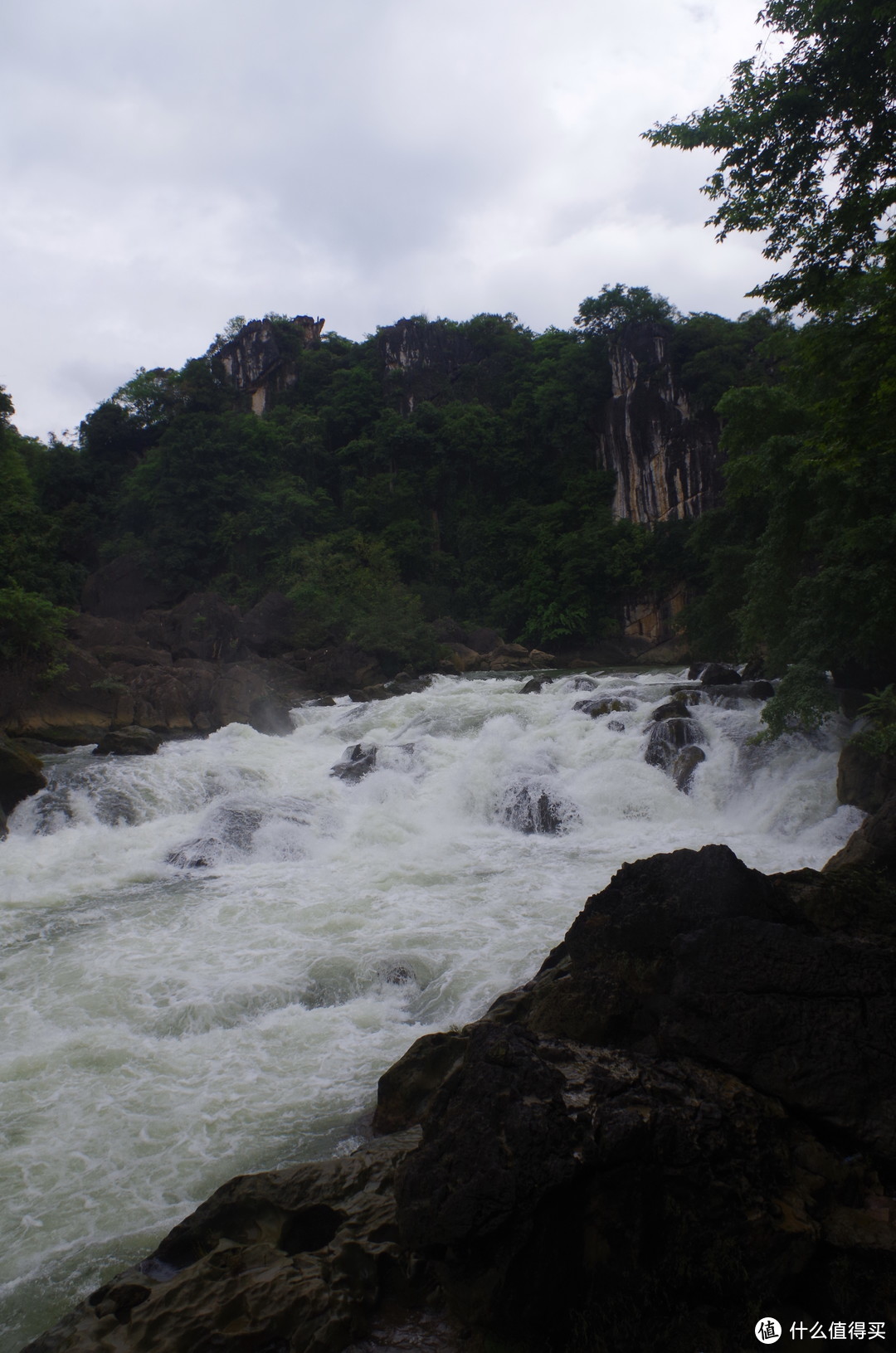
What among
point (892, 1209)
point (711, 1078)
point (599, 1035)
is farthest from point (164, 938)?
point (892, 1209)

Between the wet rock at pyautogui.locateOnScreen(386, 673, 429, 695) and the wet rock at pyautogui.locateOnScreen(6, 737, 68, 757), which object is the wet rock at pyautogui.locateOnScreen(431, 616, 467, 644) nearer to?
the wet rock at pyautogui.locateOnScreen(386, 673, 429, 695)

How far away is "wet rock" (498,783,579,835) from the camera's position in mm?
10969

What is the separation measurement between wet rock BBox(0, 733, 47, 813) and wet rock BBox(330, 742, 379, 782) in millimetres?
4561

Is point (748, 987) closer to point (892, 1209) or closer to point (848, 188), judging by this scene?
point (892, 1209)

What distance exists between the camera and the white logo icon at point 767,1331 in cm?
233

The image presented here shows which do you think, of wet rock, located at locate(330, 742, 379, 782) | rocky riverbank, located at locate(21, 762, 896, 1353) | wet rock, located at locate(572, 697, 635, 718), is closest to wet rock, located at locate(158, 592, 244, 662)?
wet rock, located at locate(330, 742, 379, 782)

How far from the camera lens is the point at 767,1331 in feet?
7.70

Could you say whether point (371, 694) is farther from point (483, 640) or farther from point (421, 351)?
point (421, 351)

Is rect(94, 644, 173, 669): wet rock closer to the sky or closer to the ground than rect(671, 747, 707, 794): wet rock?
closer to the sky

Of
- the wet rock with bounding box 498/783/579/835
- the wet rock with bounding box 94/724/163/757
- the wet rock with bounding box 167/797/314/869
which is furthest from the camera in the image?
the wet rock with bounding box 94/724/163/757

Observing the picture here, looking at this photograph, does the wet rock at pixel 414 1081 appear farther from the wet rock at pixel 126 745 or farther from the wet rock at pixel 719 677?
the wet rock at pixel 719 677

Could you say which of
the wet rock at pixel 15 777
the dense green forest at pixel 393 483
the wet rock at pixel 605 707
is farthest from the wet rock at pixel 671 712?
the dense green forest at pixel 393 483

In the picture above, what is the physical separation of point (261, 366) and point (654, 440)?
21920 mm

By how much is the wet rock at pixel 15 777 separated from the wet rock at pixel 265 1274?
957 centimetres
